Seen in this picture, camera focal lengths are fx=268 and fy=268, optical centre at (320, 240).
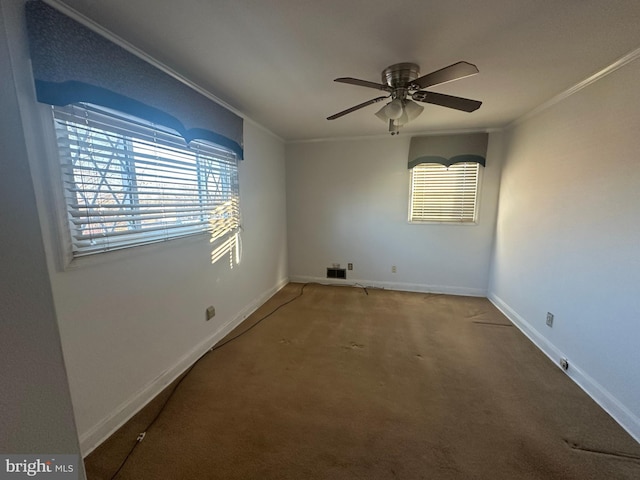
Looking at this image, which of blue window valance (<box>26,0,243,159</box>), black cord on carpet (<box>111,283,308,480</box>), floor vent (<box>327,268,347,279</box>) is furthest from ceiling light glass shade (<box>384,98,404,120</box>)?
floor vent (<box>327,268,347,279</box>)

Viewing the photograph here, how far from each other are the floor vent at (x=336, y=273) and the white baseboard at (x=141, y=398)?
183 cm

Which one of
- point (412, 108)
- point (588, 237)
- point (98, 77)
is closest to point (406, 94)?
point (412, 108)

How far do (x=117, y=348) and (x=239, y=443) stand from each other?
37.1 inches

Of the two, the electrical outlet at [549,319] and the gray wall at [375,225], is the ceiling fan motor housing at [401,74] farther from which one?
the electrical outlet at [549,319]

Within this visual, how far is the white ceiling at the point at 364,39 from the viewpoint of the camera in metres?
1.29

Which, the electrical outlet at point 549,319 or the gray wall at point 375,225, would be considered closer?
the electrical outlet at point 549,319

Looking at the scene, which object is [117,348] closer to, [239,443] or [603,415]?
[239,443]

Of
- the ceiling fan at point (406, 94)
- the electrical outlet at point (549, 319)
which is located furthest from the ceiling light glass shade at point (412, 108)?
the electrical outlet at point (549, 319)

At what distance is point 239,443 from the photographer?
1551 millimetres

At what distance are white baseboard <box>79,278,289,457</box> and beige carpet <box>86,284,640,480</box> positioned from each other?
0.05m

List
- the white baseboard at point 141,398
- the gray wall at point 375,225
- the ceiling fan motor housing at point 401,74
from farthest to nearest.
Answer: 1. the gray wall at point 375,225
2. the ceiling fan motor housing at point 401,74
3. the white baseboard at point 141,398

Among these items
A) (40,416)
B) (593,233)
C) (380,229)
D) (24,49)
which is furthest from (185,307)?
(593,233)

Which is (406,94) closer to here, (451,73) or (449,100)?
(449,100)

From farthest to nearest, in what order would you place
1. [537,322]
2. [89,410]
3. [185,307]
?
[537,322]
[185,307]
[89,410]
